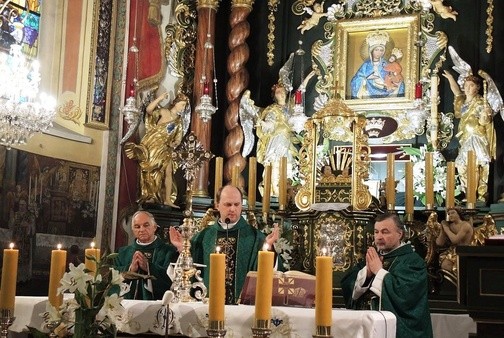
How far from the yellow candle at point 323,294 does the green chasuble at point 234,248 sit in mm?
2883

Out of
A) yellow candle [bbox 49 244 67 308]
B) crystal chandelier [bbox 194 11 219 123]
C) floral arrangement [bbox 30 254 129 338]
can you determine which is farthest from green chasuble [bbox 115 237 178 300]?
crystal chandelier [bbox 194 11 219 123]

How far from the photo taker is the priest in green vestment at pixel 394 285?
5285mm

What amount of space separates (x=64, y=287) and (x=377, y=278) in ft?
9.48

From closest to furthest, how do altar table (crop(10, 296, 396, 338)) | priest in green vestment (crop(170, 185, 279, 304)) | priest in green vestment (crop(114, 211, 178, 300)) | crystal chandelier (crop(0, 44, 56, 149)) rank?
1. altar table (crop(10, 296, 396, 338))
2. priest in green vestment (crop(114, 211, 178, 300))
3. priest in green vestment (crop(170, 185, 279, 304))
4. crystal chandelier (crop(0, 44, 56, 149))

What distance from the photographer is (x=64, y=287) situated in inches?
106

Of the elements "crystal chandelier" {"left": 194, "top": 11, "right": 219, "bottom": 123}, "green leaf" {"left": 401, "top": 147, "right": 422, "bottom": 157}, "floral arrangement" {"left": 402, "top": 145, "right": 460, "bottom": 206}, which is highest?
"crystal chandelier" {"left": 194, "top": 11, "right": 219, "bottom": 123}

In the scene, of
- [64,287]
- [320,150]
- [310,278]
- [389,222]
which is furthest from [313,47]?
[64,287]

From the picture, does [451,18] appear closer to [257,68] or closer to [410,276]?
[257,68]

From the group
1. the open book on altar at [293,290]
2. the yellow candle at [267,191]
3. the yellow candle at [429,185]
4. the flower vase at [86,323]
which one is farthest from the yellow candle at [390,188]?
the flower vase at [86,323]

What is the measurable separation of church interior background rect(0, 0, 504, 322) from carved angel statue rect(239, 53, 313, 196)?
114mm

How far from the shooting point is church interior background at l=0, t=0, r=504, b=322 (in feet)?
32.6

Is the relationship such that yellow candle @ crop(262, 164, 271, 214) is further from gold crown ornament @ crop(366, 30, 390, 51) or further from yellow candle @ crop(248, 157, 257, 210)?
gold crown ornament @ crop(366, 30, 390, 51)

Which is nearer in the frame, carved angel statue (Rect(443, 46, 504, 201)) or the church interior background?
the church interior background

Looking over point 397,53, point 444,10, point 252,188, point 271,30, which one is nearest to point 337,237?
point 252,188
